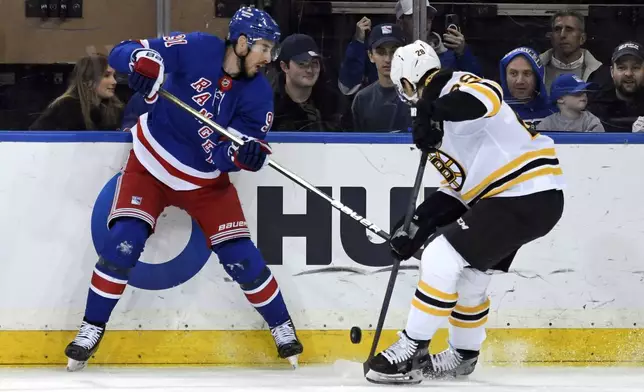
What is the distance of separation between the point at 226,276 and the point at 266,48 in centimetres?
82

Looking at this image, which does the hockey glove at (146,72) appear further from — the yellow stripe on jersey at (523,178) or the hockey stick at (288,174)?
the yellow stripe on jersey at (523,178)

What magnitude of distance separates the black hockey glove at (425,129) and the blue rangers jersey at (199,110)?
668mm

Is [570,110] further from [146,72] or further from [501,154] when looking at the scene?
[146,72]

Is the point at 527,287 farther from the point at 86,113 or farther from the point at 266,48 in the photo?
the point at 86,113

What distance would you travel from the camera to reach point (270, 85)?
12.7 ft

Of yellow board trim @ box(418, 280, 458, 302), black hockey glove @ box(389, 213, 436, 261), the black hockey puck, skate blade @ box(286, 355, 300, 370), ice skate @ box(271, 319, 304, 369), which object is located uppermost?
black hockey glove @ box(389, 213, 436, 261)

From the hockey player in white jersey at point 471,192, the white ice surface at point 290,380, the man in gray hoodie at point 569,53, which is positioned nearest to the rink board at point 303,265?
the white ice surface at point 290,380

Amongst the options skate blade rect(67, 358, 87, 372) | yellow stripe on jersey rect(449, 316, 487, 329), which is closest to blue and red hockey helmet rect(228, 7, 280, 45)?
yellow stripe on jersey rect(449, 316, 487, 329)

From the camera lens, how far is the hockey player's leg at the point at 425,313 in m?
3.30

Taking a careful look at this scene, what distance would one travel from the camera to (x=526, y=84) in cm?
404

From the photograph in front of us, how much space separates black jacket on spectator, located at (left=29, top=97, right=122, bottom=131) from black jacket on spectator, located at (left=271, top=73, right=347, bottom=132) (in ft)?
1.86

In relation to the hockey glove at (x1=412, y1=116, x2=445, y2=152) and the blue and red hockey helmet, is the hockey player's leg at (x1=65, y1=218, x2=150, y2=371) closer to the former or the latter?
the blue and red hockey helmet

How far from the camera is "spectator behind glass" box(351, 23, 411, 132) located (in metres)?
3.97

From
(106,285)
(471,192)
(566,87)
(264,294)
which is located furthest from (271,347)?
(566,87)
